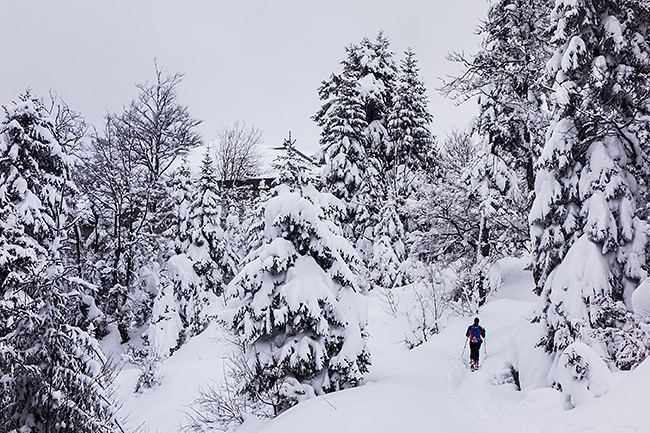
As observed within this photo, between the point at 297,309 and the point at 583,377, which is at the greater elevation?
the point at 297,309

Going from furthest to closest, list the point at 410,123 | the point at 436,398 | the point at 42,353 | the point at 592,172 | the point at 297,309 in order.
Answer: the point at 410,123 → the point at 297,309 → the point at 436,398 → the point at 592,172 → the point at 42,353

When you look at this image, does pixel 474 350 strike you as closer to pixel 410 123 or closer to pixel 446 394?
pixel 446 394

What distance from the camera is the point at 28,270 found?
10.5 metres

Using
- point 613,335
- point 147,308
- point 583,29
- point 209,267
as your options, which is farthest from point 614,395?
point 147,308

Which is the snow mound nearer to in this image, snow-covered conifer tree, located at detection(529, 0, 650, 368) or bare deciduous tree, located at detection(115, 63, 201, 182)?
snow-covered conifer tree, located at detection(529, 0, 650, 368)

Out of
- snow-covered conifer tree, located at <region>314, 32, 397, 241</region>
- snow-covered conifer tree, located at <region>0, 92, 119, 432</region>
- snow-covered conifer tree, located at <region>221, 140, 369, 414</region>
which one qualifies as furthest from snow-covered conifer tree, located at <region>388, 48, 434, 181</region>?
snow-covered conifer tree, located at <region>0, 92, 119, 432</region>

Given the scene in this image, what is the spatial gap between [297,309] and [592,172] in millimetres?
7243

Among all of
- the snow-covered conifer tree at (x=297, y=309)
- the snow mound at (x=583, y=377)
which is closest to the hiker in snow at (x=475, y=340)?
the snow-covered conifer tree at (x=297, y=309)

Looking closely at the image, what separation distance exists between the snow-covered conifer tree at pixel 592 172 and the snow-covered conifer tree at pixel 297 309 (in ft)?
15.4

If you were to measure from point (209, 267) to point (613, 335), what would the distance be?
1975 cm

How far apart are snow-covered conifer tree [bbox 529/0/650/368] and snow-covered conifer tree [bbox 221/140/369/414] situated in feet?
15.4

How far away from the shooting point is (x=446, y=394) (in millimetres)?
10617

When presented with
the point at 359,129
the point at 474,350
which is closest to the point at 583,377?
the point at 474,350

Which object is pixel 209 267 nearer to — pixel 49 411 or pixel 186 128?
pixel 186 128
